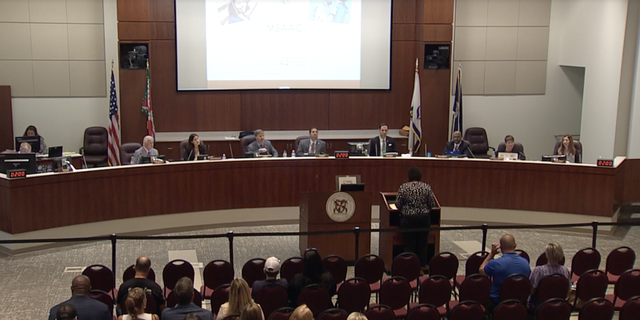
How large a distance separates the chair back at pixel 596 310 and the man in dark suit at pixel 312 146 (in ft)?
22.5

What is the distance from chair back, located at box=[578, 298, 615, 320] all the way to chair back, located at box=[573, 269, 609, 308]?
2.31ft

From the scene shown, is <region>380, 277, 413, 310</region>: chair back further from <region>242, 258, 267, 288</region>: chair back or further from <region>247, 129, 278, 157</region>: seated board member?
<region>247, 129, 278, 157</region>: seated board member

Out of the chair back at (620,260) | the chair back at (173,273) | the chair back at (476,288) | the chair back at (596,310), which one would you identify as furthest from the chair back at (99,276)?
the chair back at (620,260)

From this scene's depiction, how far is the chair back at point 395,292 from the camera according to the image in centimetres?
614

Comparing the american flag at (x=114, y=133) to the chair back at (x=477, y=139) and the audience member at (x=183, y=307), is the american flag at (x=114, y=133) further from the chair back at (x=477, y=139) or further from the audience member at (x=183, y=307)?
the audience member at (x=183, y=307)

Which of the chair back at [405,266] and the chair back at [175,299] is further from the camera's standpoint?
the chair back at [405,266]

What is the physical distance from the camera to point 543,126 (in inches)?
615

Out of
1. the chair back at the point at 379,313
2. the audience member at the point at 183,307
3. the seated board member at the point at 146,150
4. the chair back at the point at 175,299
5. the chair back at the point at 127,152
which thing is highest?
the seated board member at the point at 146,150

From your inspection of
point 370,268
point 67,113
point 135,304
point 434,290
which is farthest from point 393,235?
point 67,113

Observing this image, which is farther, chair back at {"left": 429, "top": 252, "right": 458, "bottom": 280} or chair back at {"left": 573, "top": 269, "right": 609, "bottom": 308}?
chair back at {"left": 429, "top": 252, "right": 458, "bottom": 280}

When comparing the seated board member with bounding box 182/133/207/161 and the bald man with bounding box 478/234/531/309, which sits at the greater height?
the seated board member with bounding box 182/133/207/161

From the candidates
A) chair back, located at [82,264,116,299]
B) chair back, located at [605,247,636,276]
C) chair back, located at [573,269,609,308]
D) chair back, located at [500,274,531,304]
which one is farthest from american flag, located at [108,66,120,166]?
chair back, located at [573,269,609,308]

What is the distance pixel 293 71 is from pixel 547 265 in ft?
30.1

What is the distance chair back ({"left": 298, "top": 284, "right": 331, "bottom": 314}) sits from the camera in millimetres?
5891
